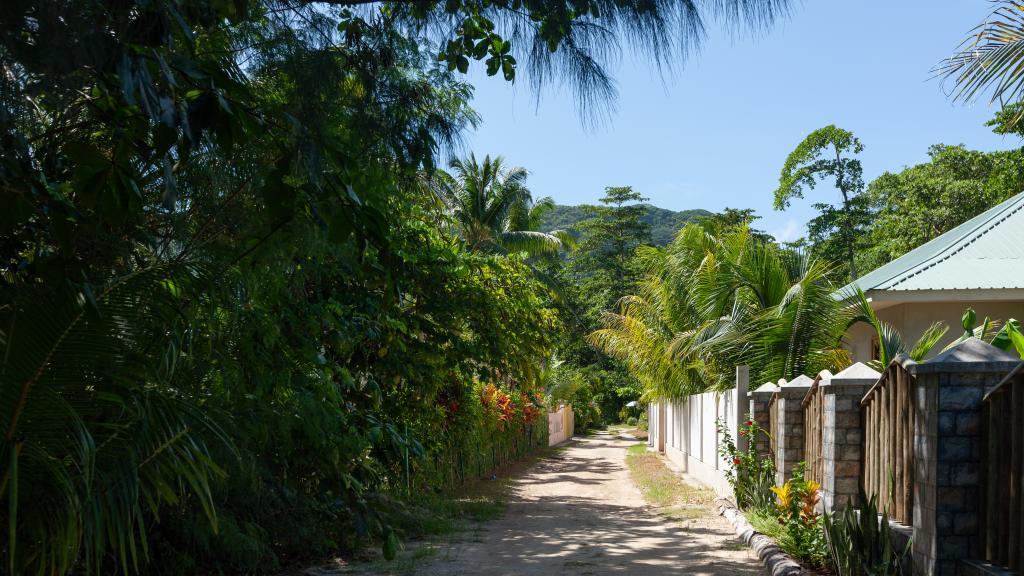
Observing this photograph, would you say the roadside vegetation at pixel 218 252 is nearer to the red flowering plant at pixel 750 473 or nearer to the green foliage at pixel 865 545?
the green foliage at pixel 865 545

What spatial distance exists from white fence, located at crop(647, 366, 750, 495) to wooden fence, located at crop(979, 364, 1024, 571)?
22.3ft

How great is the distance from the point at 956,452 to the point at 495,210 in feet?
81.5

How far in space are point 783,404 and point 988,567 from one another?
4.71m

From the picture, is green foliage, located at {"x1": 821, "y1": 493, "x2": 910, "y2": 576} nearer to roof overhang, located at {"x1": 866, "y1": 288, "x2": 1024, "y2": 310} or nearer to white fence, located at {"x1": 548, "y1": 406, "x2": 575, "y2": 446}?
roof overhang, located at {"x1": 866, "y1": 288, "x2": 1024, "y2": 310}

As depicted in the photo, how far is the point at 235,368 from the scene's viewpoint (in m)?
5.24

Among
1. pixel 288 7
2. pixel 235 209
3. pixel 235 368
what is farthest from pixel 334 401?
pixel 288 7

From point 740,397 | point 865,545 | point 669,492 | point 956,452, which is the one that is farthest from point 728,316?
point 956,452

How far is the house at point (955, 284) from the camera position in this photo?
12763mm

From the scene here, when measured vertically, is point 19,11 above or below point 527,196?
below

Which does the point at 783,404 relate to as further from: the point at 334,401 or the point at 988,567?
the point at 334,401

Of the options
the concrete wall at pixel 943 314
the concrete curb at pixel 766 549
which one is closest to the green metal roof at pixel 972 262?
the concrete wall at pixel 943 314

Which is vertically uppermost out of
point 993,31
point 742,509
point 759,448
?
point 993,31

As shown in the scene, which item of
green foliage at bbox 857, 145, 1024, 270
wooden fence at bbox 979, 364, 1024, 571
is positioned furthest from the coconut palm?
green foliage at bbox 857, 145, 1024, 270

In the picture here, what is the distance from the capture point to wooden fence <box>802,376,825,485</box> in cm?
884
